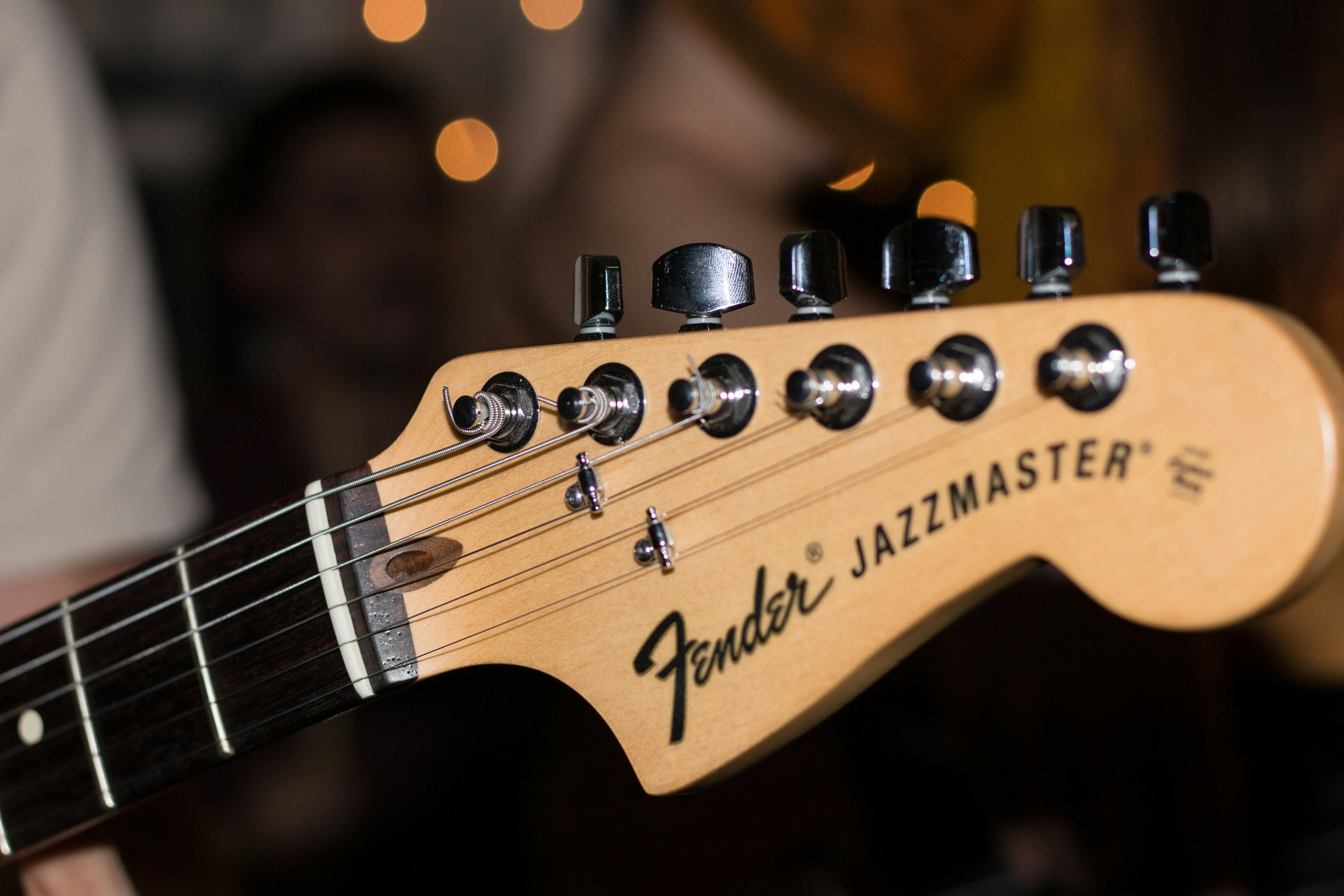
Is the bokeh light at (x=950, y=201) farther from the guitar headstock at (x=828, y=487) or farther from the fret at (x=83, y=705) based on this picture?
the fret at (x=83, y=705)

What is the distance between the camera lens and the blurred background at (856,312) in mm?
1100

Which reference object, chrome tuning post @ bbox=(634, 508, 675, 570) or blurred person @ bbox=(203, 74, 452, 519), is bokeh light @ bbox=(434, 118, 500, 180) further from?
chrome tuning post @ bbox=(634, 508, 675, 570)

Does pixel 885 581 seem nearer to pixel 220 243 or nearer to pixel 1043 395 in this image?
pixel 1043 395

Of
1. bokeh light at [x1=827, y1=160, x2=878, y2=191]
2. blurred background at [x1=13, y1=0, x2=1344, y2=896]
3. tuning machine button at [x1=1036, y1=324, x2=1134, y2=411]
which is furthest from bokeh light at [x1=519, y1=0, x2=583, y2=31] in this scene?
tuning machine button at [x1=1036, y1=324, x2=1134, y2=411]

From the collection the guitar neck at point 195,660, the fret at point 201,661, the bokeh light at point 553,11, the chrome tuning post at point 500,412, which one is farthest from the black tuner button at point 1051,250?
the bokeh light at point 553,11

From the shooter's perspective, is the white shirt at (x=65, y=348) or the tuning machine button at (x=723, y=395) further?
the white shirt at (x=65, y=348)

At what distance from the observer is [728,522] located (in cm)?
44

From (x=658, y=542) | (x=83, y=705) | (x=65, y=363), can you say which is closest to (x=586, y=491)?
(x=658, y=542)

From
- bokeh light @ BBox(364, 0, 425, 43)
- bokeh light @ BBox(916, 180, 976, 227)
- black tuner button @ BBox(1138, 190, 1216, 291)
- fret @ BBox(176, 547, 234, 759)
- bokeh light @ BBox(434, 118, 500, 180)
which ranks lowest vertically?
fret @ BBox(176, 547, 234, 759)

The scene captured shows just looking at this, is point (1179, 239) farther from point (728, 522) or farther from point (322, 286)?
point (322, 286)

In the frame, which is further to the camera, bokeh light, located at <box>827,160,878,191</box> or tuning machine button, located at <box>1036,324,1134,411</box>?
bokeh light, located at <box>827,160,878,191</box>

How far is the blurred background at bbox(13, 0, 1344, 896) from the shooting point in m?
1.10

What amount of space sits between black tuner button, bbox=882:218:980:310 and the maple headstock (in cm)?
1

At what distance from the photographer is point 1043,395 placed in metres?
0.35
